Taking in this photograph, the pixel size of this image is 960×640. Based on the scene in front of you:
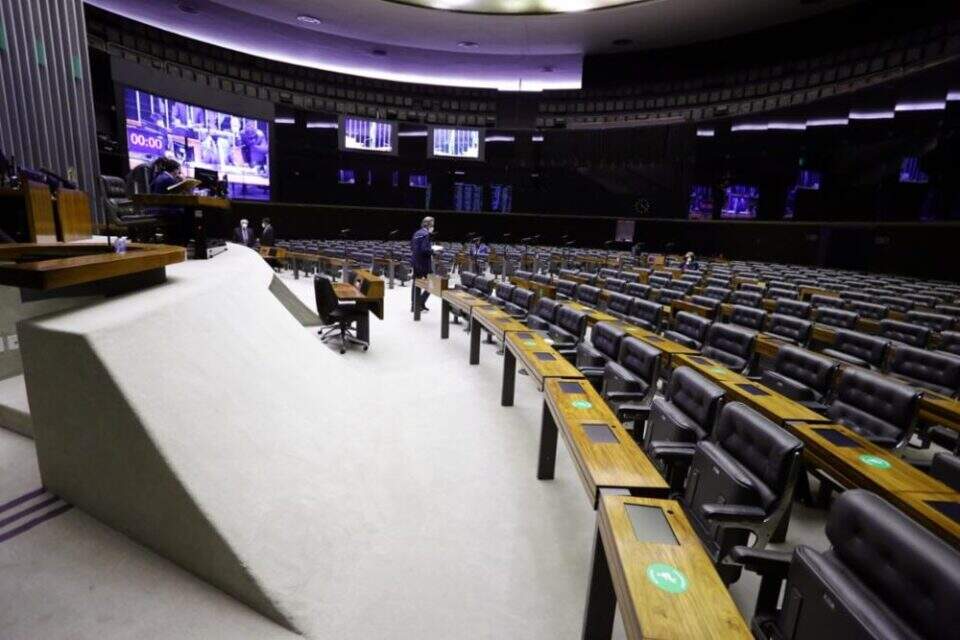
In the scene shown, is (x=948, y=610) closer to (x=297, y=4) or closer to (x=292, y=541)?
(x=292, y=541)

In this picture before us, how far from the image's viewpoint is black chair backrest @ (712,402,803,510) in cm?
196

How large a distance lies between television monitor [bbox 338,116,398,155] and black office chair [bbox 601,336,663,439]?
1930 cm

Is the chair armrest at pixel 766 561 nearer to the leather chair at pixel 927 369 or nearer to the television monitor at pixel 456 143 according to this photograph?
the leather chair at pixel 927 369

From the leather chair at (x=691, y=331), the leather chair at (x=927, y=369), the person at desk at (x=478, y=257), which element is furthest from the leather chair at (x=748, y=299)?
the person at desk at (x=478, y=257)

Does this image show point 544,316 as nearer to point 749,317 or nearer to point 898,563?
point 749,317

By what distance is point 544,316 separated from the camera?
5.67m

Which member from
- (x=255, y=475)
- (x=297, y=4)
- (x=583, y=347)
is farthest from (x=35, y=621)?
(x=297, y=4)

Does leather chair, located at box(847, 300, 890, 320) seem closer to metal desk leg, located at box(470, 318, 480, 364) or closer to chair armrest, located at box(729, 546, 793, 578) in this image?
metal desk leg, located at box(470, 318, 480, 364)

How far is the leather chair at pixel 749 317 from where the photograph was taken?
535 cm

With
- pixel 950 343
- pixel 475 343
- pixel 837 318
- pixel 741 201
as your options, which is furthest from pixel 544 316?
pixel 741 201

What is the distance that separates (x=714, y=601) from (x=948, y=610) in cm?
51

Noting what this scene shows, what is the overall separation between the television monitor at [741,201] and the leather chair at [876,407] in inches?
669

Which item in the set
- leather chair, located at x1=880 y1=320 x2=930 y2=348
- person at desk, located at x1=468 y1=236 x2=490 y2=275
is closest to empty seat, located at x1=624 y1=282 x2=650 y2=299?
leather chair, located at x1=880 y1=320 x2=930 y2=348

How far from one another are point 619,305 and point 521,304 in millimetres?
1309
